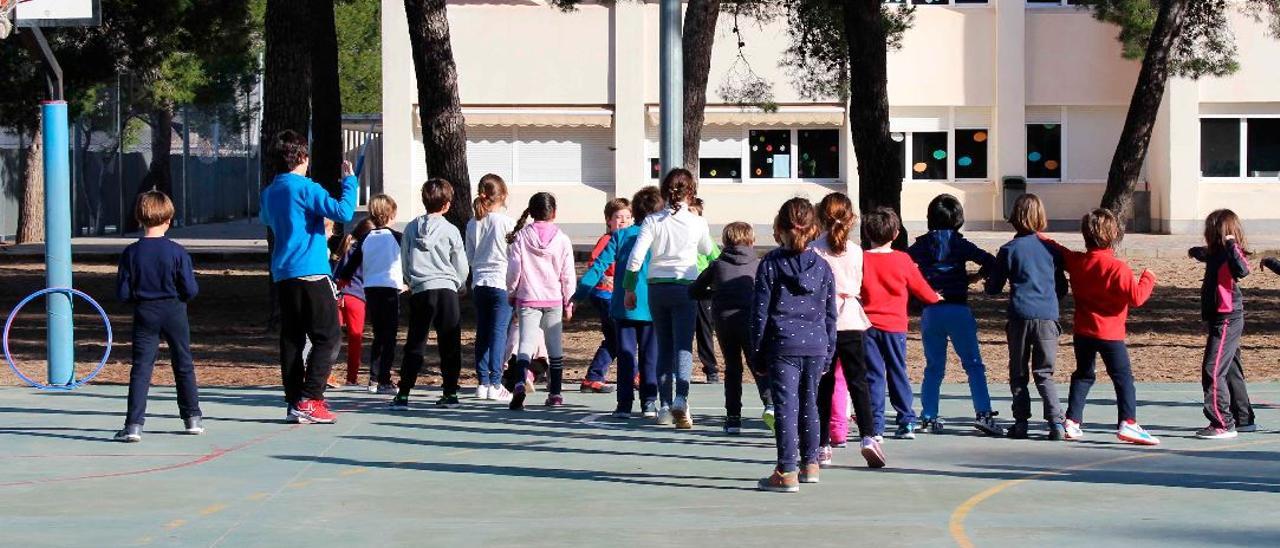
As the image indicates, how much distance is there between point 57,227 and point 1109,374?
839cm

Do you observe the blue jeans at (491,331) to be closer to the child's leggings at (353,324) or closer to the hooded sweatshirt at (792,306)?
the child's leggings at (353,324)

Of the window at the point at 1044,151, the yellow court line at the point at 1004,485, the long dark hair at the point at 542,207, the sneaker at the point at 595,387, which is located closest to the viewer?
the yellow court line at the point at 1004,485

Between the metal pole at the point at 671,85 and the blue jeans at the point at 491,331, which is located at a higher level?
the metal pole at the point at 671,85

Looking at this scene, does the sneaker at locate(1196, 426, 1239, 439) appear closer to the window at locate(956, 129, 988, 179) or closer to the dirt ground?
the dirt ground

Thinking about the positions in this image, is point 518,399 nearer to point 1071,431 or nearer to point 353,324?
point 353,324

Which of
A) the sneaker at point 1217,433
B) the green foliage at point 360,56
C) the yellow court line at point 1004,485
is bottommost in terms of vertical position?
the yellow court line at point 1004,485

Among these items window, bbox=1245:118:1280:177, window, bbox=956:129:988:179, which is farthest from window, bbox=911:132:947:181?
window, bbox=1245:118:1280:177

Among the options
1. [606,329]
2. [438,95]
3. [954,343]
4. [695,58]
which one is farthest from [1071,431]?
[695,58]

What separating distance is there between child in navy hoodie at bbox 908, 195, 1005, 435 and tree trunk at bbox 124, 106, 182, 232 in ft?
111

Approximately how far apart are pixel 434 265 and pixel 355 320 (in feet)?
6.51

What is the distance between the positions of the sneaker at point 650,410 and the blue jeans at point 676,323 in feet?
1.95

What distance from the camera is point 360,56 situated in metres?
66.3

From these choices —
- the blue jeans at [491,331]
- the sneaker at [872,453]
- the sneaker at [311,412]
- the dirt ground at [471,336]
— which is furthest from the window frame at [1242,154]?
the sneaker at [872,453]

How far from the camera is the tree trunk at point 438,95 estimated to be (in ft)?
67.8
